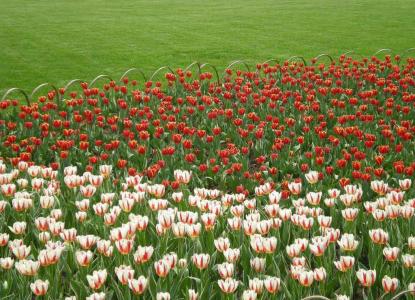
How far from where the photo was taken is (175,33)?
17734 millimetres

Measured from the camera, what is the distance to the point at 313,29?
1872 centimetres

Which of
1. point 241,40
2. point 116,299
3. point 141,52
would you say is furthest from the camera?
point 241,40

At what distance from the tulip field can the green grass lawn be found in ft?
19.0

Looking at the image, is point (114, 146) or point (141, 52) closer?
point (114, 146)

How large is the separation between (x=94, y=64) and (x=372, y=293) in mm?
10866

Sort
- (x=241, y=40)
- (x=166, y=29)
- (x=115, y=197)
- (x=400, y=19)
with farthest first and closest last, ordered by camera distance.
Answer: (x=400, y=19), (x=166, y=29), (x=241, y=40), (x=115, y=197)

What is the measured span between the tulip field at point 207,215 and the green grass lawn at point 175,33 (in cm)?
580

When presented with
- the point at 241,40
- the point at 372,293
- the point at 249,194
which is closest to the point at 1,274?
the point at 372,293

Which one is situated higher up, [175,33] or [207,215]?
[207,215]

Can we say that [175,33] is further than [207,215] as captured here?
Yes

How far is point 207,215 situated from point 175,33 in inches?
569

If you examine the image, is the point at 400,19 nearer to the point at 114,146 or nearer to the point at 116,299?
the point at 114,146

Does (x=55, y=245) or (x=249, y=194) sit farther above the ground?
(x=55, y=245)

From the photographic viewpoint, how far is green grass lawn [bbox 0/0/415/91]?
1360 centimetres
